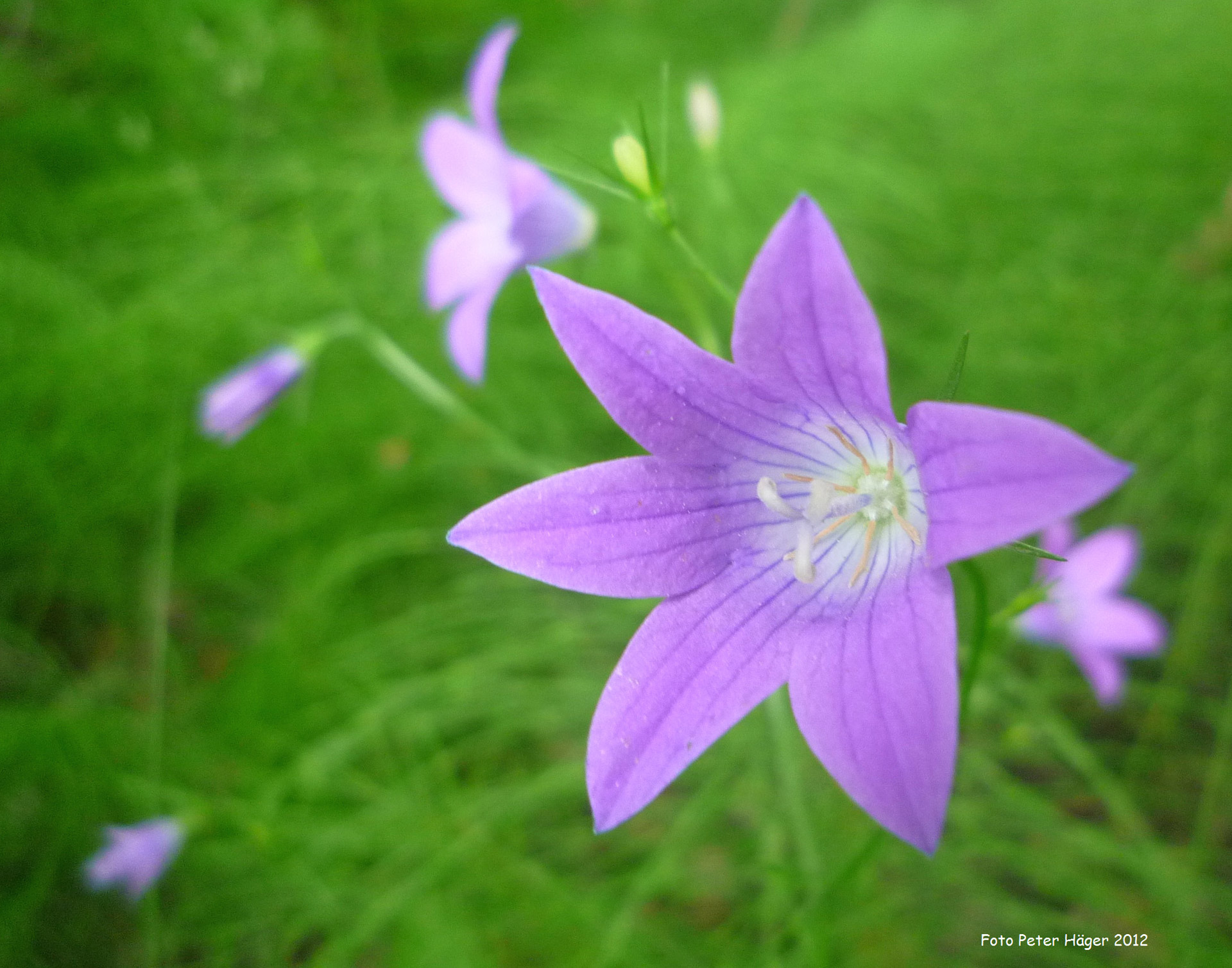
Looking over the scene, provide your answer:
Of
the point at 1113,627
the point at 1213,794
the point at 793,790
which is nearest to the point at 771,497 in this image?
the point at 793,790

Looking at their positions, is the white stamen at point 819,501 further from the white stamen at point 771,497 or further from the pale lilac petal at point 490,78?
the pale lilac petal at point 490,78

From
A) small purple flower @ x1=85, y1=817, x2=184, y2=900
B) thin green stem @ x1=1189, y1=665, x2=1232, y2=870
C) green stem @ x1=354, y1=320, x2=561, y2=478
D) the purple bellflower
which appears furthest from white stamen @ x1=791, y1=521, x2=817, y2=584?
small purple flower @ x1=85, y1=817, x2=184, y2=900

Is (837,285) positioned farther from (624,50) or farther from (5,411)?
(624,50)

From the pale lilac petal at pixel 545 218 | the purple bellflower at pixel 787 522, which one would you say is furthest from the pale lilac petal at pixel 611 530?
the pale lilac petal at pixel 545 218

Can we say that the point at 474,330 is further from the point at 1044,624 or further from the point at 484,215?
the point at 1044,624

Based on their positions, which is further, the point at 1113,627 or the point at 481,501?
the point at 481,501

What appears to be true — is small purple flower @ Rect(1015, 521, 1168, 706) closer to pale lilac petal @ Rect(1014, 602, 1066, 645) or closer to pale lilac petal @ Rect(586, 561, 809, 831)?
pale lilac petal @ Rect(1014, 602, 1066, 645)
